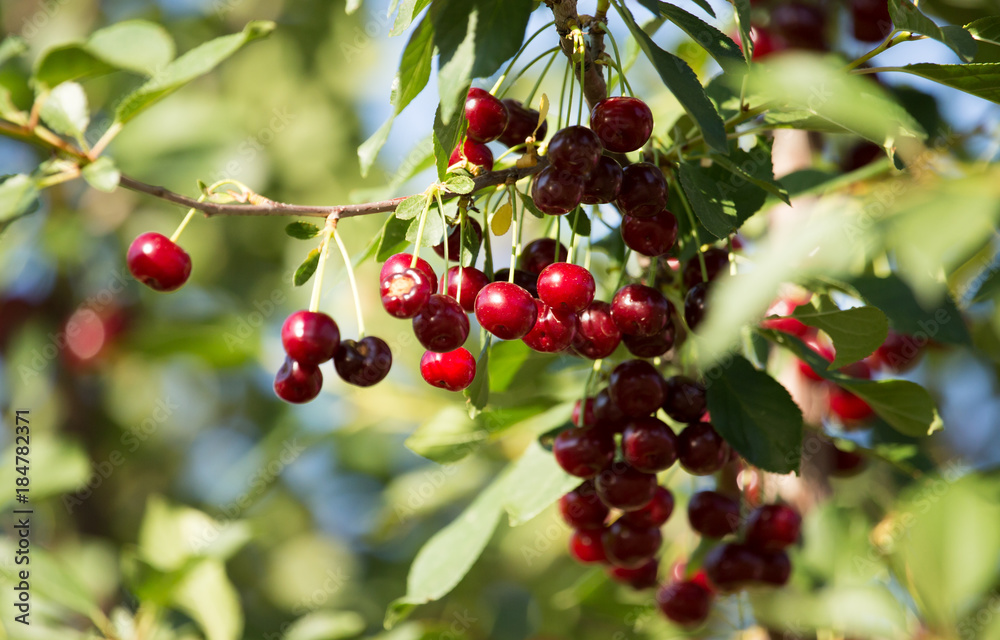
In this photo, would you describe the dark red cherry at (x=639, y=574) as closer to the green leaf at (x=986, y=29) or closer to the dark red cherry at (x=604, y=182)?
the dark red cherry at (x=604, y=182)

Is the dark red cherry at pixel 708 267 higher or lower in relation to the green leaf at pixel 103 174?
lower

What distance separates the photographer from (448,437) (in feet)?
4.75

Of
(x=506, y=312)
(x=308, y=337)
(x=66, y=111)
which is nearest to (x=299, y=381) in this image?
(x=308, y=337)

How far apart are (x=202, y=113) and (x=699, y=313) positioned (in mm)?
2561

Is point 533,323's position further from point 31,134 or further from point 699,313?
point 31,134

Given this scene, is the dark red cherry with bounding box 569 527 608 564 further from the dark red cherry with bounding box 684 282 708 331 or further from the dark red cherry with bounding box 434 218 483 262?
the dark red cherry with bounding box 434 218 483 262

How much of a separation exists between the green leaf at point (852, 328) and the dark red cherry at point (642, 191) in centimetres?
27

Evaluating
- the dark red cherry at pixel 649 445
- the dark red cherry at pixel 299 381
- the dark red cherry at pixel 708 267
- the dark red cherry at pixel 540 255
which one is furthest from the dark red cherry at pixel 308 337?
the dark red cherry at pixel 708 267

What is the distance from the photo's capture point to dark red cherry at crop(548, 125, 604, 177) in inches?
38.3

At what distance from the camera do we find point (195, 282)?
367 cm

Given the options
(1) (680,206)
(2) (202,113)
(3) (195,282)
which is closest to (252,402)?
(3) (195,282)

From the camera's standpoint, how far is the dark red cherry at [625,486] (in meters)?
1.28

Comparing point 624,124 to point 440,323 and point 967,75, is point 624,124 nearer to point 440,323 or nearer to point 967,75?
point 440,323

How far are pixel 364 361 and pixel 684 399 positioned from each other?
1.65 feet
